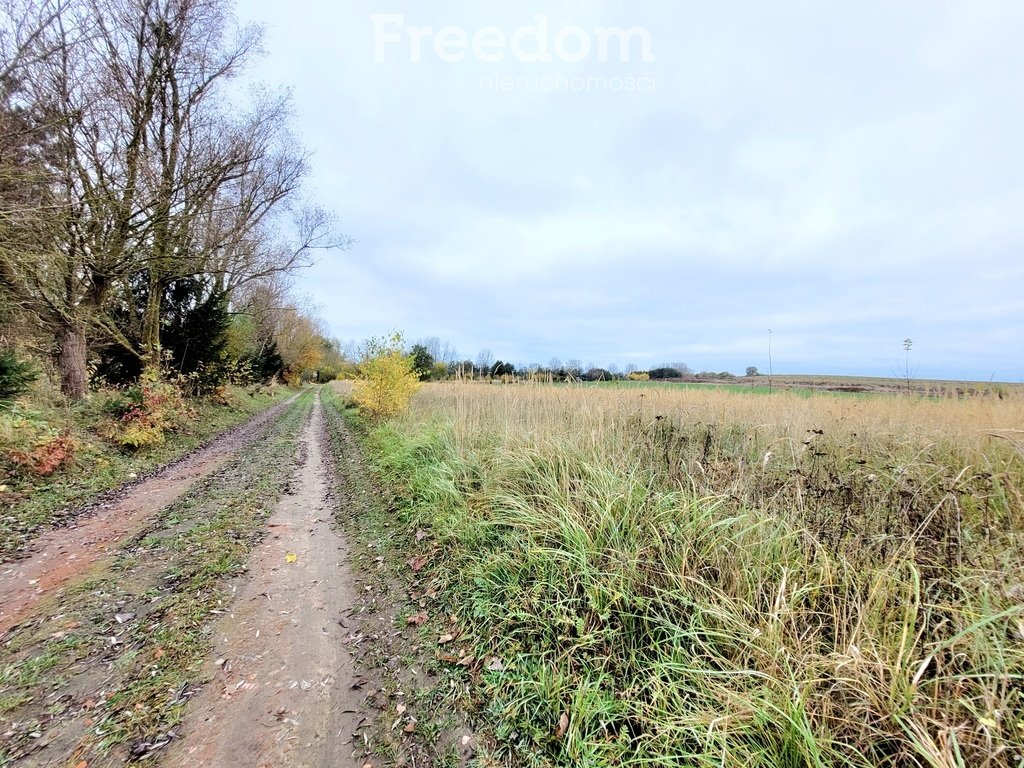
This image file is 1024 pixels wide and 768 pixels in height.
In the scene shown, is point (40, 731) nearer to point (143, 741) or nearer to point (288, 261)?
point (143, 741)

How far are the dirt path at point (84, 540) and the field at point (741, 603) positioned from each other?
3048mm

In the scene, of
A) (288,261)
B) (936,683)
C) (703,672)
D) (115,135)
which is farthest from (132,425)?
(936,683)

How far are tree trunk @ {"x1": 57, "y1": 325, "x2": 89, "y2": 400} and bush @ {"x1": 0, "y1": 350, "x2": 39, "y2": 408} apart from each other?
6.30 ft

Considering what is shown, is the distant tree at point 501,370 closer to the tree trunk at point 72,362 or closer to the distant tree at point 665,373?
the distant tree at point 665,373

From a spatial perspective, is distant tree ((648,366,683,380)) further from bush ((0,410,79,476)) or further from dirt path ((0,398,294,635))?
bush ((0,410,79,476))

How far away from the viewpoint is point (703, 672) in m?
1.69

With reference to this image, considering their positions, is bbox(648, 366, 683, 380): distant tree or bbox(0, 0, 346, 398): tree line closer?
bbox(0, 0, 346, 398): tree line

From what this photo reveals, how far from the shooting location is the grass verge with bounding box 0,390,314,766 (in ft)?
6.00

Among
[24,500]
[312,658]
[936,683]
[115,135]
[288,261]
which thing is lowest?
[312,658]

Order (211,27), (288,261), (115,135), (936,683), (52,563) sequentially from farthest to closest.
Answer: (288,261) < (211,27) < (115,135) < (52,563) < (936,683)

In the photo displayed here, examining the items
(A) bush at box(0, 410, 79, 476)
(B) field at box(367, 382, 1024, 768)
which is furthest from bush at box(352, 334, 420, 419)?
(B) field at box(367, 382, 1024, 768)

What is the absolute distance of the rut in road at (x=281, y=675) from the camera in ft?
5.99

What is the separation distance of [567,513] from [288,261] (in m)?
16.1

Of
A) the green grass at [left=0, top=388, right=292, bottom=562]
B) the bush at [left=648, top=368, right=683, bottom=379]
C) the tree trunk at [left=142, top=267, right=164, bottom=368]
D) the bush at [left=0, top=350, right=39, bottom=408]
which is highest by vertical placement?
the tree trunk at [left=142, top=267, right=164, bottom=368]
